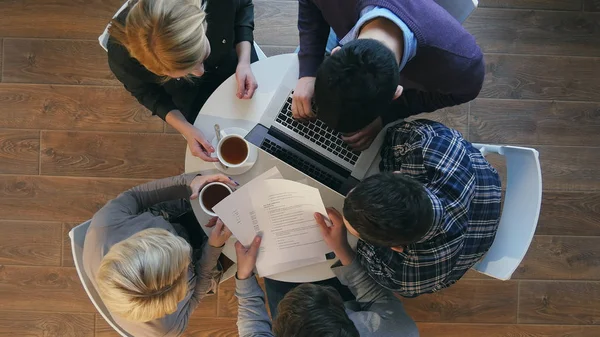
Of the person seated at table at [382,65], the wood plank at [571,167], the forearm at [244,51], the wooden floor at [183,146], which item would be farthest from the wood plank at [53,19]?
the wood plank at [571,167]

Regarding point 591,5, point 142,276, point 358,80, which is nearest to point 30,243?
point 142,276

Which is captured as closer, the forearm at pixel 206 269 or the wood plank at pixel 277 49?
the forearm at pixel 206 269

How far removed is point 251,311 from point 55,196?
979 mm

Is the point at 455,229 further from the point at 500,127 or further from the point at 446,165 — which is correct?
the point at 500,127

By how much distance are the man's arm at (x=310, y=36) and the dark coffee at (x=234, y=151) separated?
24 centimetres

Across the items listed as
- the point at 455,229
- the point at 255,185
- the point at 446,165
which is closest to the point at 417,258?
the point at 455,229

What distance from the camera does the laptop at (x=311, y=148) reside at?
1.17 meters

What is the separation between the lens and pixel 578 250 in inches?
68.4

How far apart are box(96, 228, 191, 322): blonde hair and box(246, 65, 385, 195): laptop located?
35 centimetres

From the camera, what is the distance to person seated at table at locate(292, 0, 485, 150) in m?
0.85

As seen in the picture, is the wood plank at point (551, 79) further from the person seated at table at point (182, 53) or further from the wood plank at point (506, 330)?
the person seated at table at point (182, 53)

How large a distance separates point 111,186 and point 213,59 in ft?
2.44

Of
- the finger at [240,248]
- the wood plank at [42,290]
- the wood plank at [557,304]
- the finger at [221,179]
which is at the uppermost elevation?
the finger at [221,179]

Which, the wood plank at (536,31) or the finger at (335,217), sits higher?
the wood plank at (536,31)
